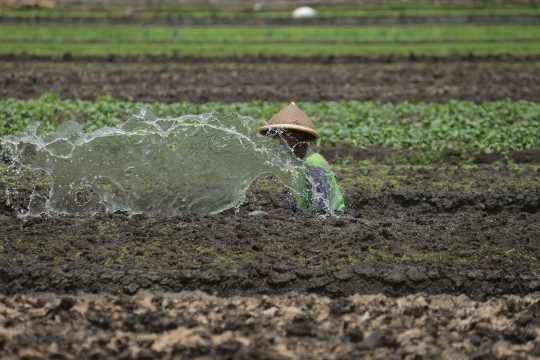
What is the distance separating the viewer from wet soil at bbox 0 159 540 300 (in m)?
6.27

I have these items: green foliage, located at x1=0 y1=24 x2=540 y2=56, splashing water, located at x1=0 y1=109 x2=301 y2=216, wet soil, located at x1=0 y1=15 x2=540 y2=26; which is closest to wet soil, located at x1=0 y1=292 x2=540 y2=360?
splashing water, located at x1=0 y1=109 x2=301 y2=216

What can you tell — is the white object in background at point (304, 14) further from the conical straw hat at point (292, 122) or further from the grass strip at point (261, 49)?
the conical straw hat at point (292, 122)

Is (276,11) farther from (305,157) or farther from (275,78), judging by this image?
(305,157)

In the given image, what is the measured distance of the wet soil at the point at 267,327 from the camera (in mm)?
4832

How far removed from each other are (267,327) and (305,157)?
2705 millimetres

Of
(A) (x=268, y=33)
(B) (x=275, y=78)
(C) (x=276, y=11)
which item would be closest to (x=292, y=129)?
(B) (x=275, y=78)

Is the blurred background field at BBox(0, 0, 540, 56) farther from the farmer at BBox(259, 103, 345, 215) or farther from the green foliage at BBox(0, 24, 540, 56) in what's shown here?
the farmer at BBox(259, 103, 345, 215)

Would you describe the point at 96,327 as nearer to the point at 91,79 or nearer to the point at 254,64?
the point at 91,79

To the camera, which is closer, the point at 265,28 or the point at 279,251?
the point at 279,251

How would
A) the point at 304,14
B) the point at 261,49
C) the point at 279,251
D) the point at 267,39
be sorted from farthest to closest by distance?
the point at 304,14, the point at 267,39, the point at 261,49, the point at 279,251

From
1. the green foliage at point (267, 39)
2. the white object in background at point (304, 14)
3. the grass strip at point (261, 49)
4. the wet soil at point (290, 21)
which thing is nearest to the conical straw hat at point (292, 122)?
the grass strip at point (261, 49)

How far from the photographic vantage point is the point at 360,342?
5039 mm

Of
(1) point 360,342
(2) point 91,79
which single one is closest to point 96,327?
(1) point 360,342

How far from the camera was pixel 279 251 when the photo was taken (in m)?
6.84
